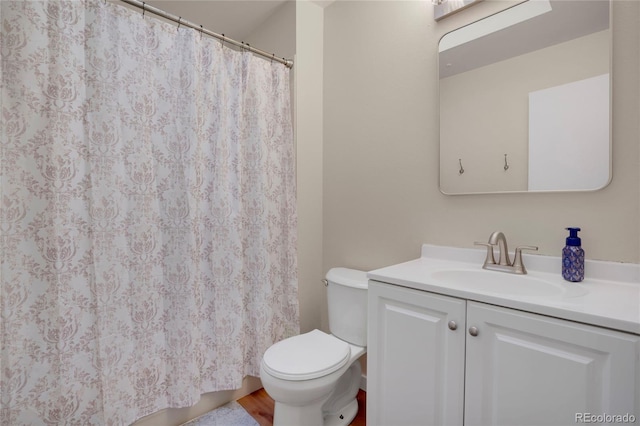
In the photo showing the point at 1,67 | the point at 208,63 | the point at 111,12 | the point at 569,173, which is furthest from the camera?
the point at 208,63

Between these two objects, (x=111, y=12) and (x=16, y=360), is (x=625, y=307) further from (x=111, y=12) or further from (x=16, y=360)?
(x=111, y=12)

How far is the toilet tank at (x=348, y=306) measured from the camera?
1619 mm

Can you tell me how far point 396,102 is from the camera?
1736mm

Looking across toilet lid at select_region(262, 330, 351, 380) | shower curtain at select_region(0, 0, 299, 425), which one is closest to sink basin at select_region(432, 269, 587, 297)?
toilet lid at select_region(262, 330, 351, 380)

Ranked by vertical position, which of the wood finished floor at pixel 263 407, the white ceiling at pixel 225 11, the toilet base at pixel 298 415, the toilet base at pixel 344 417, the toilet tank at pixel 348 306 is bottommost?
the wood finished floor at pixel 263 407

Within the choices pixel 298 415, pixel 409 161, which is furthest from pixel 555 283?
pixel 298 415

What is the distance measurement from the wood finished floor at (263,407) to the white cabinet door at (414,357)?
1.53ft

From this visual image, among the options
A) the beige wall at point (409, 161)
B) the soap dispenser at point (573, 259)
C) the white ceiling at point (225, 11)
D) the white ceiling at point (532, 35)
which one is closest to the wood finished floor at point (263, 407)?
the beige wall at point (409, 161)

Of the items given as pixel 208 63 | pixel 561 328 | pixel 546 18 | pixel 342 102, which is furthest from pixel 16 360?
pixel 546 18

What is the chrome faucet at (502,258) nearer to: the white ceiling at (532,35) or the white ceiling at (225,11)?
the white ceiling at (532,35)

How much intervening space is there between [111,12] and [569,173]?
2088 mm

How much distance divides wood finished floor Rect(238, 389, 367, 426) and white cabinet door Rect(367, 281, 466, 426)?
465 mm

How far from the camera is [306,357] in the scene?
1.44 metres

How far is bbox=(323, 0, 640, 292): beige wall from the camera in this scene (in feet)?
3.61
